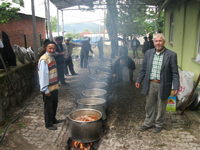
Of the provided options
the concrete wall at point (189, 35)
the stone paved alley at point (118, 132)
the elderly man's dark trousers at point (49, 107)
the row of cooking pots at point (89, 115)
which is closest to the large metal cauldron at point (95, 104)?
the row of cooking pots at point (89, 115)

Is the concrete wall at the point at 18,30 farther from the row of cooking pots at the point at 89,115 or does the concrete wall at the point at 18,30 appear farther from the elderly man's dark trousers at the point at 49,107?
the elderly man's dark trousers at the point at 49,107

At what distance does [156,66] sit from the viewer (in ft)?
12.9

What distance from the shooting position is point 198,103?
500 cm

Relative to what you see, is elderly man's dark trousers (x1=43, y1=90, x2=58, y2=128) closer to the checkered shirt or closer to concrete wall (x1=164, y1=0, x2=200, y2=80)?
the checkered shirt

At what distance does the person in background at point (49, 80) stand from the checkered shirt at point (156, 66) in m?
2.10

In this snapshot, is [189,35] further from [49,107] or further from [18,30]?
[18,30]

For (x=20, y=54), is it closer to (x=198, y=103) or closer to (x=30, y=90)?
(x=30, y=90)

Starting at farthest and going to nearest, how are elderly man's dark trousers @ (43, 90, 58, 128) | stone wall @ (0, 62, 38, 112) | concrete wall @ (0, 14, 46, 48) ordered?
concrete wall @ (0, 14, 46, 48), stone wall @ (0, 62, 38, 112), elderly man's dark trousers @ (43, 90, 58, 128)

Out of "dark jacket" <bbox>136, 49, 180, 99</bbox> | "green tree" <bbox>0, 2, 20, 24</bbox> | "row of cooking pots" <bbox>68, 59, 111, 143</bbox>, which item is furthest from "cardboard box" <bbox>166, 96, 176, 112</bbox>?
"green tree" <bbox>0, 2, 20, 24</bbox>

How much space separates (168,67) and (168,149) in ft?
5.14

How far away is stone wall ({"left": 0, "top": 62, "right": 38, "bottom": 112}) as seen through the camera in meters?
4.86

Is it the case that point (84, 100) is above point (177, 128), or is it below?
above

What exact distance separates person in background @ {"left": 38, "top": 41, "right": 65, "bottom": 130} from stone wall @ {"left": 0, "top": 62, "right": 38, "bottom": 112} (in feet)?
4.39

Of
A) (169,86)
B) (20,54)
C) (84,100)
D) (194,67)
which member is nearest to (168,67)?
(169,86)
